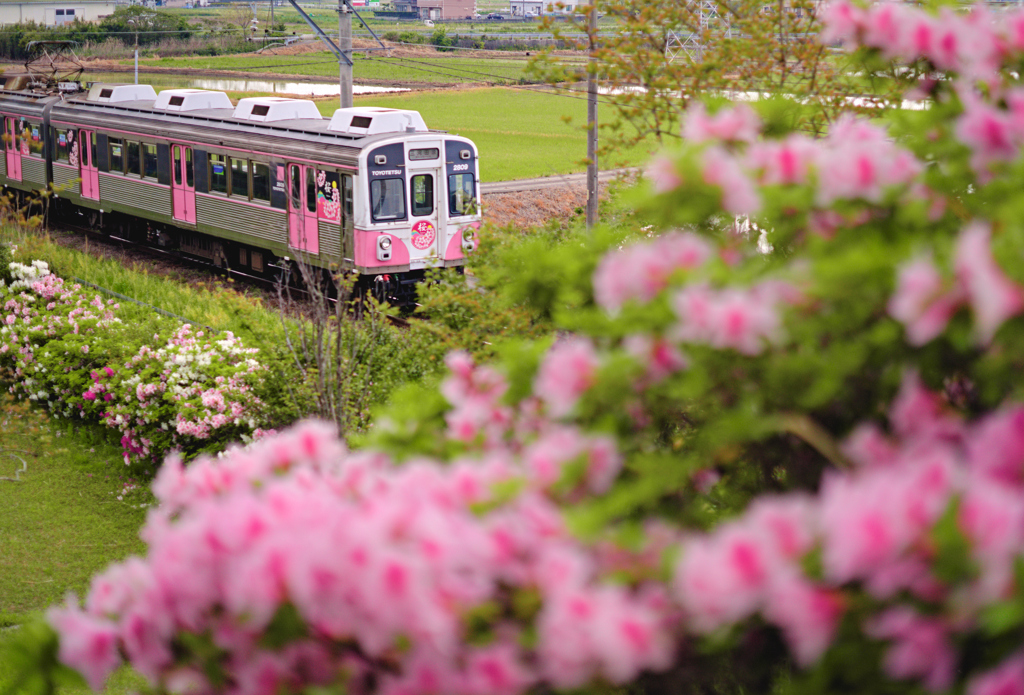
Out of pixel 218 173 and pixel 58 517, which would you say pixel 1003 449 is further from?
pixel 218 173

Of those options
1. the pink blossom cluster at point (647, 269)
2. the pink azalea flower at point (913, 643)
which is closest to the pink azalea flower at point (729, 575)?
the pink azalea flower at point (913, 643)

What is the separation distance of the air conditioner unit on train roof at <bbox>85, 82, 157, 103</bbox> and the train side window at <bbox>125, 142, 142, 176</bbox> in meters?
2.35

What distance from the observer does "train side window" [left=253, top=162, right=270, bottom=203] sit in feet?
58.9

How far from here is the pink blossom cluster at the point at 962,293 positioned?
7.30 feet

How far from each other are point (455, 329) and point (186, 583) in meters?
7.47

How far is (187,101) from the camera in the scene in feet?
69.9

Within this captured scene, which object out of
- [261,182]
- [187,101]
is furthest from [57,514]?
[187,101]

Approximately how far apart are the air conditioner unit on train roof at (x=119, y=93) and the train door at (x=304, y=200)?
842cm

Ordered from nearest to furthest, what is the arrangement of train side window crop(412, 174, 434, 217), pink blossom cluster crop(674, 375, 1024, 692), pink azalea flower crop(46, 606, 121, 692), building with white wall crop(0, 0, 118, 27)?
pink blossom cluster crop(674, 375, 1024, 692)
pink azalea flower crop(46, 606, 121, 692)
train side window crop(412, 174, 434, 217)
building with white wall crop(0, 0, 118, 27)

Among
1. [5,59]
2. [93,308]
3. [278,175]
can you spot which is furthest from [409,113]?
[5,59]

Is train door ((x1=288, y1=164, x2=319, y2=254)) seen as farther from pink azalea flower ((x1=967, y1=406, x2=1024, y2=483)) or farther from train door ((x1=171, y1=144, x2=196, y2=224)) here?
pink azalea flower ((x1=967, y1=406, x2=1024, y2=483))

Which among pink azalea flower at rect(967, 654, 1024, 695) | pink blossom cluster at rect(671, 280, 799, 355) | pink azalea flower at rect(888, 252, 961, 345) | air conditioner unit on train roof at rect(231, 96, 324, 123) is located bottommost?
pink azalea flower at rect(967, 654, 1024, 695)

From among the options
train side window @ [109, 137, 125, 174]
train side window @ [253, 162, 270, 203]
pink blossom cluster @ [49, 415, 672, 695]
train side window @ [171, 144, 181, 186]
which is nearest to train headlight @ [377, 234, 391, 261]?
train side window @ [253, 162, 270, 203]

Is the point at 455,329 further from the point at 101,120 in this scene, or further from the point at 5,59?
the point at 5,59
